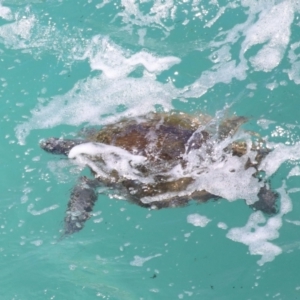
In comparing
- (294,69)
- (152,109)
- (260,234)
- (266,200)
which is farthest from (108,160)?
(294,69)

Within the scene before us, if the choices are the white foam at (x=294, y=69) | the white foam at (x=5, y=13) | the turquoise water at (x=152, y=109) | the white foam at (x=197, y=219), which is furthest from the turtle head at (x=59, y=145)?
the white foam at (x=294, y=69)

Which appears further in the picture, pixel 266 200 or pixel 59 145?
pixel 59 145

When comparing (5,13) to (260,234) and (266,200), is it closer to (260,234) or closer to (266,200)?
(266,200)

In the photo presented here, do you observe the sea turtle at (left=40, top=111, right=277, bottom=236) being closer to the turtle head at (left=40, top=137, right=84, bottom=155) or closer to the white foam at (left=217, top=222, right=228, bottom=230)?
the turtle head at (left=40, top=137, right=84, bottom=155)

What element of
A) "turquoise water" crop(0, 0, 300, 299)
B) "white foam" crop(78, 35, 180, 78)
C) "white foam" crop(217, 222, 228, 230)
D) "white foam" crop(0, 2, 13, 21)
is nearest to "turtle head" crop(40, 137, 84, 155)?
"turquoise water" crop(0, 0, 300, 299)

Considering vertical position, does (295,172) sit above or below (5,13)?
below

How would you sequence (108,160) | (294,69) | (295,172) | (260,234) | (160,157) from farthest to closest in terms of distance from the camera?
(260,234), (294,69), (295,172), (108,160), (160,157)

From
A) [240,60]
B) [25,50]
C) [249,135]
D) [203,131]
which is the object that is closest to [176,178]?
[203,131]

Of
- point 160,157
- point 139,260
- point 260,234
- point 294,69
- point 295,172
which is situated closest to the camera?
point 160,157
